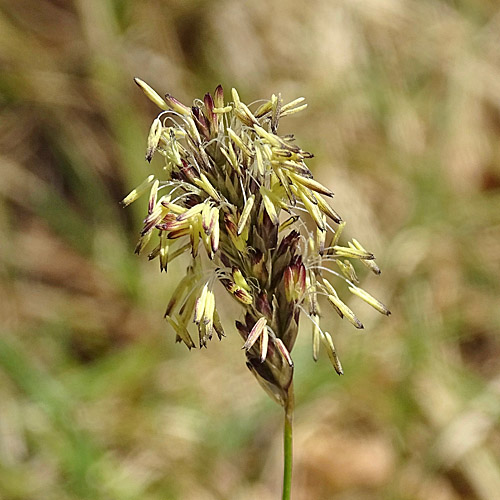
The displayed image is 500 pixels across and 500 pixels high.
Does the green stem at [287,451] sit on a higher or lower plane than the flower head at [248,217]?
lower

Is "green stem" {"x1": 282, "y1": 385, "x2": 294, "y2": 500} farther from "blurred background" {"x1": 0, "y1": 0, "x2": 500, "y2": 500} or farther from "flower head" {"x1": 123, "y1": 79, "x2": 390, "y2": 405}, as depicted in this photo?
"blurred background" {"x1": 0, "y1": 0, "x2": 500, "y2": 500}

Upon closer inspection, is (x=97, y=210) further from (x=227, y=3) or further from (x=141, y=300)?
(x=227, y=3)

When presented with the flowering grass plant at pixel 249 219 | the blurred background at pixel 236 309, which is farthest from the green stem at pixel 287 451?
the blurred background at pixel 236 309

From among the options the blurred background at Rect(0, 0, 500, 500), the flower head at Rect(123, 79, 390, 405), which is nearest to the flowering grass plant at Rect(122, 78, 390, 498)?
the flower head at Rect(123, 79, 390, 405)

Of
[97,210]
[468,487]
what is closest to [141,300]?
[97,210]

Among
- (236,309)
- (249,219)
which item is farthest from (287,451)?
(236,309)

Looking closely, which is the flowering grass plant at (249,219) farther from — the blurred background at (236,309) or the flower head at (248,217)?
the blurred background at (236,309)
